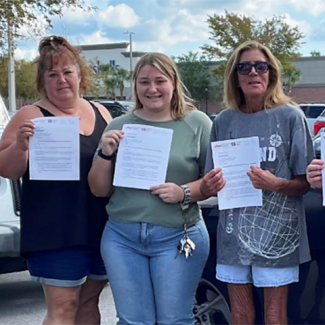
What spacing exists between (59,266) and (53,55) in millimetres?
1136

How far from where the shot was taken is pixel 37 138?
316 centimetres

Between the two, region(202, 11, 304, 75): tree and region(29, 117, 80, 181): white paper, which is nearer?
region(29, 117, 80, 181): white paper

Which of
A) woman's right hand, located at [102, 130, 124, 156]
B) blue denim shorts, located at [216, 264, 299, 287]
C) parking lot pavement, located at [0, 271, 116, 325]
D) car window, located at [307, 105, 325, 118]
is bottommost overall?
parking lot pavement, located at [0, 271, 116, 325]

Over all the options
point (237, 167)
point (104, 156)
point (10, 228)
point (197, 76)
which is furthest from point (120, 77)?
point (237, 167)

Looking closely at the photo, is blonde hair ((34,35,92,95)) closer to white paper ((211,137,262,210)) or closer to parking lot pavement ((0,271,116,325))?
white paper ((211,137,262,210))

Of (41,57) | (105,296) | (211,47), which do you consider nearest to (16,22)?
(105,296)

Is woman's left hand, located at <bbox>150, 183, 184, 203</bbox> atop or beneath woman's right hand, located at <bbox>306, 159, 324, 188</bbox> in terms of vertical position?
beneath

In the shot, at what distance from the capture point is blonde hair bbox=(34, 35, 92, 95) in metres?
3.21

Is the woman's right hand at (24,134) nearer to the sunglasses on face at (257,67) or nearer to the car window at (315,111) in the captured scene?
the sunglasses on face at (257,67)

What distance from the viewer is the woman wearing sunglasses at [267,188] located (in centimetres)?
295

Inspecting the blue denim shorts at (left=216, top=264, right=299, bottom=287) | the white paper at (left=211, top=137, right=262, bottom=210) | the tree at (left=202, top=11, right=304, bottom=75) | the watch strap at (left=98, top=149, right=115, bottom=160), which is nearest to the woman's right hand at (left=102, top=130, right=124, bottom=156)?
the watch strap at (left=98, top=149, right=115, bottom=160)

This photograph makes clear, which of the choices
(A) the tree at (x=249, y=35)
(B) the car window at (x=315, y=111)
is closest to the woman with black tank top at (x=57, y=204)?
(B) the car window at (x=315, y=111)

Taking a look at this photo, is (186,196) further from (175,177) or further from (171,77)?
(171,77)

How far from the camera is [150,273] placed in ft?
10.1
